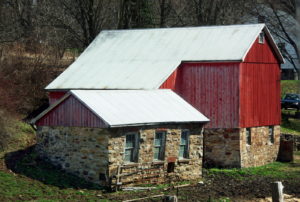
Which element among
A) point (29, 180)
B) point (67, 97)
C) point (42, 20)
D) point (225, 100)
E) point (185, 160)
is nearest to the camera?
point (29, 180)

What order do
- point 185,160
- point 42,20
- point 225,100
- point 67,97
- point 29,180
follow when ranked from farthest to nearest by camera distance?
point 42,20, point 225,100, point 185,160, point 67,97, point 29,180

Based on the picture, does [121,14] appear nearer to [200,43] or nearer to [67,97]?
[200,43]

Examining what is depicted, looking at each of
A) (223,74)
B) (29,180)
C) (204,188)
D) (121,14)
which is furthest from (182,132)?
(121,14)

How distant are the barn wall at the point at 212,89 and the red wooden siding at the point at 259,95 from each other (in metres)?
0.45

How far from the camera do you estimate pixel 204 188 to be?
27.4 m

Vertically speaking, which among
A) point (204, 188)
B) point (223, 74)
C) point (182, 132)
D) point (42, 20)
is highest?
point (42, 20)

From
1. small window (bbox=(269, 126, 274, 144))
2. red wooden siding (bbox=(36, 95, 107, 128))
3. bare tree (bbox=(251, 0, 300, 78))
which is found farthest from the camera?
bare tree (bbox=(251, 0, 300, 78))

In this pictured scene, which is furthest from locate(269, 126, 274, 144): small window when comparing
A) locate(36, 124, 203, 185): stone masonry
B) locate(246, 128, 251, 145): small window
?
locate(36, 124, 203, 185): stone masonry

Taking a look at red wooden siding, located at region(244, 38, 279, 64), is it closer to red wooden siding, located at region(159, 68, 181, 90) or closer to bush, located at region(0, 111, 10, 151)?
red wooden siding, located at region(159, 68, 181, 90)

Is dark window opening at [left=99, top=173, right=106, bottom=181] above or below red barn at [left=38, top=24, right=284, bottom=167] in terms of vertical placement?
below

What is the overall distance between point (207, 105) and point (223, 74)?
1774 mm

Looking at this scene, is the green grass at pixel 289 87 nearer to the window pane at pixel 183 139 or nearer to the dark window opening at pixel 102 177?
the window pane at pixel 183 139

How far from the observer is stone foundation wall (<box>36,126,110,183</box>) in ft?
84.9

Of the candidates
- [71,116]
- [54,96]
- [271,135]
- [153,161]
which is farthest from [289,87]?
[71,116]
